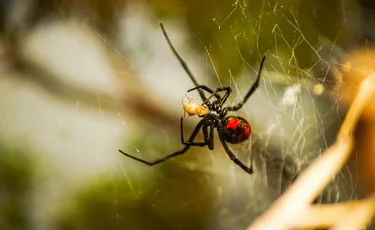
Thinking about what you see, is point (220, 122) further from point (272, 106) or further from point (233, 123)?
point (272, 106)

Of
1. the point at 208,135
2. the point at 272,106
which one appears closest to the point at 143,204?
the point at 208,135

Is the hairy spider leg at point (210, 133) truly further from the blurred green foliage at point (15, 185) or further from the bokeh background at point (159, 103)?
the blurred green foliage at point (15, 185)

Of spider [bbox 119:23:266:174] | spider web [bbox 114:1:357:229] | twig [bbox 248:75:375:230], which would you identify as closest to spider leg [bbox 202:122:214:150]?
spider [bbox 119:23:266:174]

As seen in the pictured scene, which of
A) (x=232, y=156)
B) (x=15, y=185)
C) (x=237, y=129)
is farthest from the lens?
(x=15, y=185)

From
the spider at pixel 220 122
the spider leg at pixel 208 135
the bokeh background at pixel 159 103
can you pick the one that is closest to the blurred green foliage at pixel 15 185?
the bokeh background at pixel 159 103

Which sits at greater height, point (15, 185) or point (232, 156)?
point (232, 156)

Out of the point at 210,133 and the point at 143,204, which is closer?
the point at 210,133

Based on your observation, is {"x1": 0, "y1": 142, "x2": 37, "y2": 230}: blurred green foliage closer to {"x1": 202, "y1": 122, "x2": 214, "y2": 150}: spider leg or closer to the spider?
the spider
